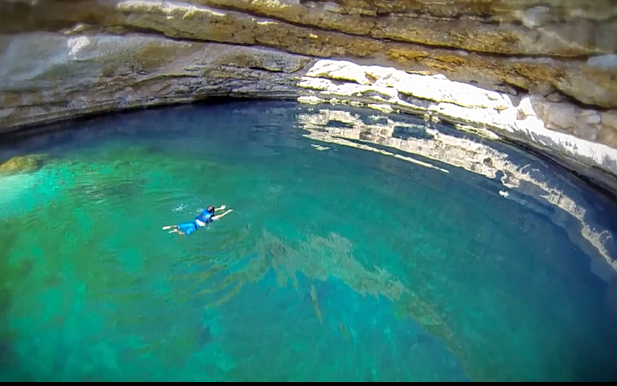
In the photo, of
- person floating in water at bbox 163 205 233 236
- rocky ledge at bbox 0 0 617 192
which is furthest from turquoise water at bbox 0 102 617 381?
rocky ledge at bbox 0 0 617 192

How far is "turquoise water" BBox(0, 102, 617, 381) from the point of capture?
353 centimetres

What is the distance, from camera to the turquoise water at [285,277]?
3.53 metres

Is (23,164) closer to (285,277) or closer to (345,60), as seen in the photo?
(285,277)

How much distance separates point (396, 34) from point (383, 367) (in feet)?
19.8

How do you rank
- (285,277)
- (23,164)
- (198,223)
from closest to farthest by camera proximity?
(285,277) < (198,223) < (23,164)

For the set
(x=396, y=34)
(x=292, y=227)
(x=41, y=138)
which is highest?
(x=396, y=34)

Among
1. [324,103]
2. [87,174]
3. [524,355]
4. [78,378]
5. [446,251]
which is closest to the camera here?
[78,378]

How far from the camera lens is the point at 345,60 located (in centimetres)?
873

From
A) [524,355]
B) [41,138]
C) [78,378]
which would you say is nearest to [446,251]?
[524,355]

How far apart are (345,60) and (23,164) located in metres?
5.24

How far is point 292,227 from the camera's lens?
5121 millimetres

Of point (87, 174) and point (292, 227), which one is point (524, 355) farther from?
point (87, 174)

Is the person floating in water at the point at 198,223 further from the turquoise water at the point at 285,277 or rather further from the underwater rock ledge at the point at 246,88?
the underwater rock ledge at the point at 246,88

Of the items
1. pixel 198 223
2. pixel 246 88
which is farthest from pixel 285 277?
pixel 246 88
